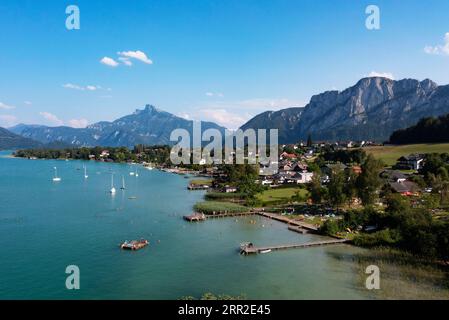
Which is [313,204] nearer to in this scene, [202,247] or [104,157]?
[202,247]

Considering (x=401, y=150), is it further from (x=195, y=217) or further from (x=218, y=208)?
(x=195, y=217)

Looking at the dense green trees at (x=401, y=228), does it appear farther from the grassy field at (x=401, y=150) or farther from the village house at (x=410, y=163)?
the grassy field at (x=401, y=150)

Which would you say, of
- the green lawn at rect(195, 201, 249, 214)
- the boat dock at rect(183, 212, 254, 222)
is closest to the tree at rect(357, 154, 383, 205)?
the boat dock at rect(183, 212, 254, 222)

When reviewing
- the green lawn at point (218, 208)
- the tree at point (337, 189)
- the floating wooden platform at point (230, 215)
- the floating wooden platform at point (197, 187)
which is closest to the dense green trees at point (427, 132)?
the floating wooden platform at point (197, 187)

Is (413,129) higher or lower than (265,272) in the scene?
higher

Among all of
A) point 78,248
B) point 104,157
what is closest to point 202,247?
point 78,248

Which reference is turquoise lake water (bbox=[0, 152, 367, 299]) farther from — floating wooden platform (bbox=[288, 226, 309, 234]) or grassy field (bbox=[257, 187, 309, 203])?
grassy field (bbox=[257, 187, 309, 203])

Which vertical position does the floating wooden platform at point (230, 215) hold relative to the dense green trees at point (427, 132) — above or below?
below
